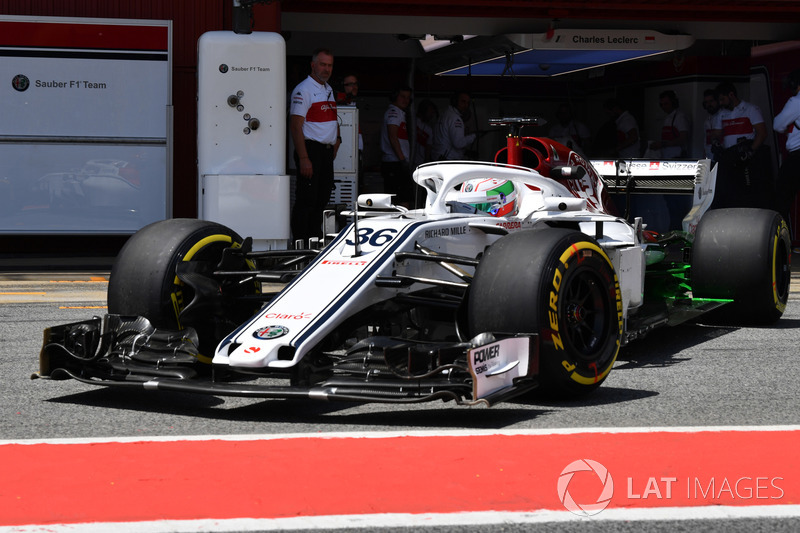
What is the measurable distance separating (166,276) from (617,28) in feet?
33.8

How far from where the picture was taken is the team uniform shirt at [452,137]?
1506 cm

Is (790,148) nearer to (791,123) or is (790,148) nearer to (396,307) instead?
(791,123)

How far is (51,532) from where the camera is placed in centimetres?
318

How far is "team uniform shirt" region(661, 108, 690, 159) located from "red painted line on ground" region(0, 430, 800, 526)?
41.5 feet

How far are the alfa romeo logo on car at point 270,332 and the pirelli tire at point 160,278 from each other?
0.76 metres

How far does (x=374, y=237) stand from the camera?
17.8 ft

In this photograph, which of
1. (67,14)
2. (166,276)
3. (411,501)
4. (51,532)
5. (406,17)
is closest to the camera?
(51,532)

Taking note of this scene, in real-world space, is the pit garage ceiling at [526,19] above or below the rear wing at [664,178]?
above

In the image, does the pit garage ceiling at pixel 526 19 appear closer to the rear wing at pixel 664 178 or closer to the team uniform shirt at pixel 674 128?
the team uniform shirt at pixel 674 128

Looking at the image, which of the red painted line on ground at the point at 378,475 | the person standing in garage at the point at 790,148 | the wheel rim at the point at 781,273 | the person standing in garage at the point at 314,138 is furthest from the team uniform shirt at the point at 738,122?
the red painted line on ground at the point at 378,475

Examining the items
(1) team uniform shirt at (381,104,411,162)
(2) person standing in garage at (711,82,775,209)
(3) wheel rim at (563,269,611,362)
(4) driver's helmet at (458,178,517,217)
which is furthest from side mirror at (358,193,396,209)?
(2) person standing in garage at (711,82,775,209)

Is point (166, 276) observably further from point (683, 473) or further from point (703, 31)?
point (703, 31)

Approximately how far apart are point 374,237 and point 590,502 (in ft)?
7.28

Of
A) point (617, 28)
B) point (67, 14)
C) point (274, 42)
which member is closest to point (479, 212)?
point (274, 42)
